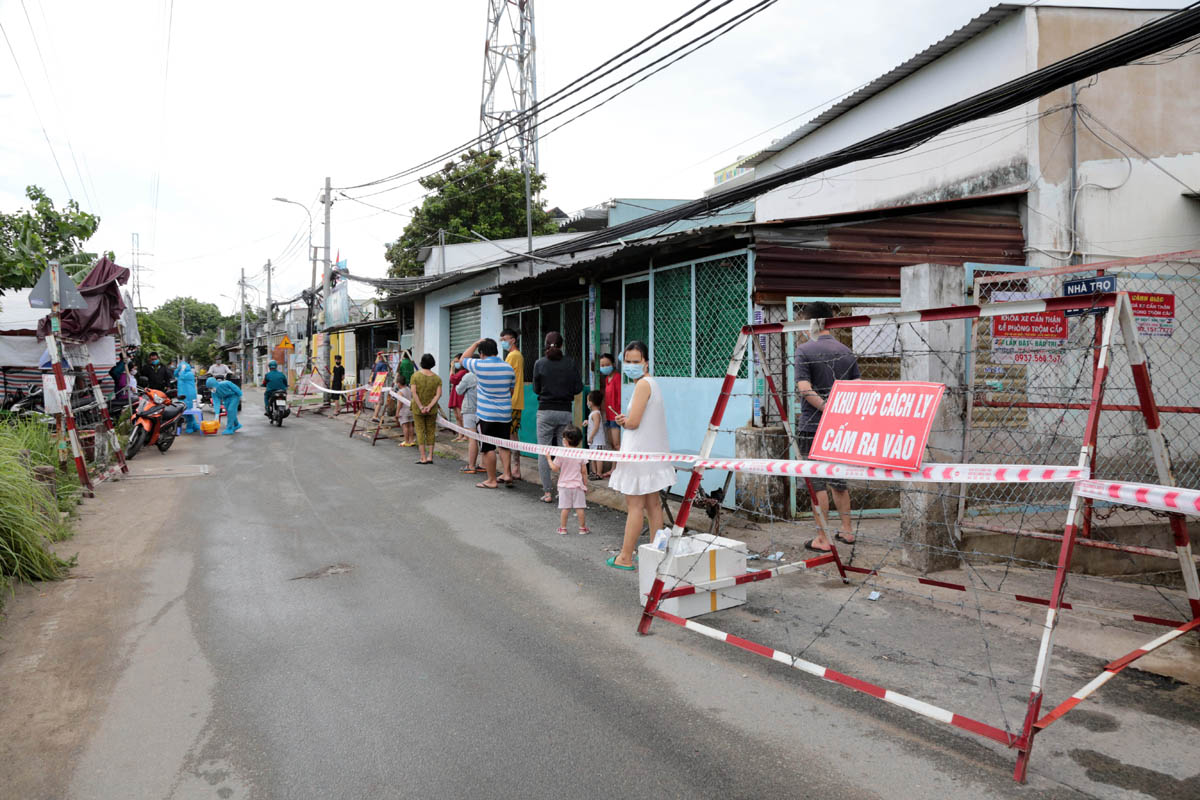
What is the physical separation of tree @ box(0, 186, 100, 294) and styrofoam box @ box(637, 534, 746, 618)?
12.1 m

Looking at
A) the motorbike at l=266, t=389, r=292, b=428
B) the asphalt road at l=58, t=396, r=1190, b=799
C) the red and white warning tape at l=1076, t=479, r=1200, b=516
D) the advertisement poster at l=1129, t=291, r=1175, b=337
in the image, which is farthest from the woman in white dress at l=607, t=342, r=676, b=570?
the motorbike at l=266, t=389, r=292, b=428

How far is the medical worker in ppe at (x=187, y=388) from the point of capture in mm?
17922

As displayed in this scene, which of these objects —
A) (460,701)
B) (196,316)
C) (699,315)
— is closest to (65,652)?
(460,701)

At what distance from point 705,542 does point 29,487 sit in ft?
18.5

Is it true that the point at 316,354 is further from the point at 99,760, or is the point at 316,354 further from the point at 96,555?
the point at 99,760

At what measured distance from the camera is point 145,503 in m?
8.86

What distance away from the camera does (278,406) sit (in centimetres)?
1930

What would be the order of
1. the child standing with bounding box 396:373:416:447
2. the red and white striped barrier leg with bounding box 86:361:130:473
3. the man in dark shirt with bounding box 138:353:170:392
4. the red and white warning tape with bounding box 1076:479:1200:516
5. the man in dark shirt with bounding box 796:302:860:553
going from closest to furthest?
the red and white warning tape with bounding box 1076:479:1200:516 < the man in dark shirt with bounding box 796:302:860:553 < the red and white striped barrier leg with bounding box 86:361:130:473 < the child standing with bounding box 396:373:416:447 < the man in dark shirt with bounding box 138:353:170:392

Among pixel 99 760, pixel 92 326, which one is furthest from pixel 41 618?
pixel 92 326

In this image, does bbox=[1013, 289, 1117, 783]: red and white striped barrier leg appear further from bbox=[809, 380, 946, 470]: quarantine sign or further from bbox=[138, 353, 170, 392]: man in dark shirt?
bbox=[138, 353, 170, 392]: man in dark shirt

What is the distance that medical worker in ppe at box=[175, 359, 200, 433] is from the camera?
17922 millimetres

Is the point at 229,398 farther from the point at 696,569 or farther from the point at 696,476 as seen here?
the point at 696,476

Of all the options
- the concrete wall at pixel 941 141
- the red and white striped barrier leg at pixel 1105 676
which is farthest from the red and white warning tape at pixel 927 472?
the concrete wall at pixel 941 141

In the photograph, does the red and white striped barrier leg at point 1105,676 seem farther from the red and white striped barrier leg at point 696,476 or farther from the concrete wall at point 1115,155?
the concrete wall at point 1115,155
